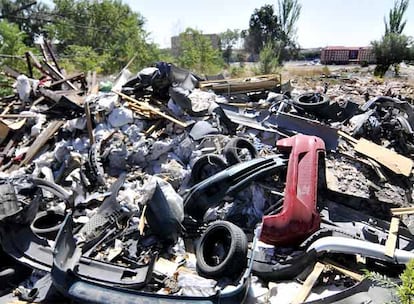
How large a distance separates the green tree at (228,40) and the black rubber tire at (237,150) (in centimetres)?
3942

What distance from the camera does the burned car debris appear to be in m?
4.15

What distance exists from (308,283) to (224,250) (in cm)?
104

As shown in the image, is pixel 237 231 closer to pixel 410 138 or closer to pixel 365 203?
pixel 365 203

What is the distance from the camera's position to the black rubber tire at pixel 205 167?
5.85 meters

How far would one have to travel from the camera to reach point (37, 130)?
7633 millimetres

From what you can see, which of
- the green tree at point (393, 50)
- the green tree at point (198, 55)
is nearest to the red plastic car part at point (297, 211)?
the green tree at point (198, 55)

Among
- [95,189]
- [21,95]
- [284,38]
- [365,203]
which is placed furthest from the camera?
[284,38]

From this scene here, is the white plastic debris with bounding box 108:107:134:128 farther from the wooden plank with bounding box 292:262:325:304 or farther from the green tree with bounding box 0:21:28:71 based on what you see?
the green tree with bounding box 0:21:28:71

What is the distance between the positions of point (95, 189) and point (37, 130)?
7.49ft

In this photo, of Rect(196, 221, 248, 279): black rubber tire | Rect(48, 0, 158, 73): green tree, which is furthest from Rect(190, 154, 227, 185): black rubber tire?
Rect(48, 0, 158, 73): green tree

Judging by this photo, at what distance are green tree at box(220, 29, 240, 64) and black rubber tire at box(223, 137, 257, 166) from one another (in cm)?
3942

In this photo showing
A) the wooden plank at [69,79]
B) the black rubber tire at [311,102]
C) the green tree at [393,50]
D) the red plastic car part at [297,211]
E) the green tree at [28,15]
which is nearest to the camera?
the red plastic car part at [297,211]

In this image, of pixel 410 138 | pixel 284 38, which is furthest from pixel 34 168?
pixel 284 38

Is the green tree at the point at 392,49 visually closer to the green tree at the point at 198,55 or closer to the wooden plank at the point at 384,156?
the green tree at the point at 198,55
